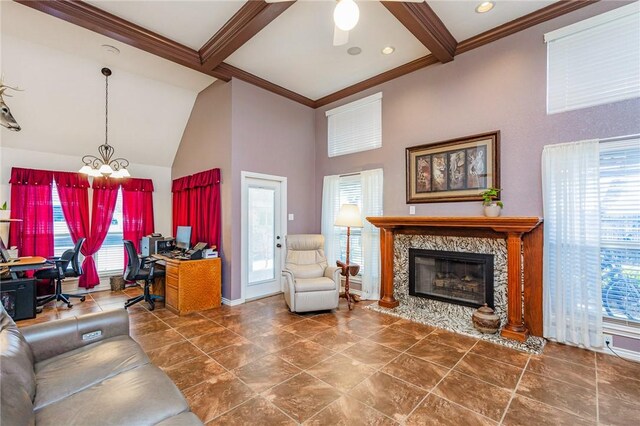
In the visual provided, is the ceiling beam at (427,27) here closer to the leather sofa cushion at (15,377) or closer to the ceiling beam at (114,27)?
the ceiling beam at (114,27)

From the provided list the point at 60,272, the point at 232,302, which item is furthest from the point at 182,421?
the point at 60,272

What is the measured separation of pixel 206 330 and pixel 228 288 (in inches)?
39.3

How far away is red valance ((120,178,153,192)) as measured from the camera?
557 cm

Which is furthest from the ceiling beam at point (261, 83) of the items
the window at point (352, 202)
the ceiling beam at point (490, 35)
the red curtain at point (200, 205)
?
the window at point (352, 202)

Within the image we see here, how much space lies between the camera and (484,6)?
2.98 m

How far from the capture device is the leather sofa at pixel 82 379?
1.24 metres

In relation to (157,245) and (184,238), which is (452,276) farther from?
(157,245)

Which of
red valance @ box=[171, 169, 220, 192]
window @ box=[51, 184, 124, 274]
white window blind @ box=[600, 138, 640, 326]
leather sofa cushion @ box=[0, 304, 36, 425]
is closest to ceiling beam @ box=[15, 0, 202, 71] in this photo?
red valance @ box=[171, 169, 220, 192]

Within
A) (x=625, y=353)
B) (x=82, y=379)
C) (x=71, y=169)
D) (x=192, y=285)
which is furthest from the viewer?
(x=71, y=169)

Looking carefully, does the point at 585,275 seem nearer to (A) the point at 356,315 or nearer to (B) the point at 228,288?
(A) the point at 356,315

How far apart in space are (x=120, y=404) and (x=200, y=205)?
399cm

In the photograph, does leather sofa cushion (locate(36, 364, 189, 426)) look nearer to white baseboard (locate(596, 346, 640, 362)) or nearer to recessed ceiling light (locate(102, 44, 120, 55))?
white baseboard (locate(596, 346, 640, 362))

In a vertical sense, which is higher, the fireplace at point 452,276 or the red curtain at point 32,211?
the red curtain at point 32,211

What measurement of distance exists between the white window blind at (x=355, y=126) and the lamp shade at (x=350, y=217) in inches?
44.4
